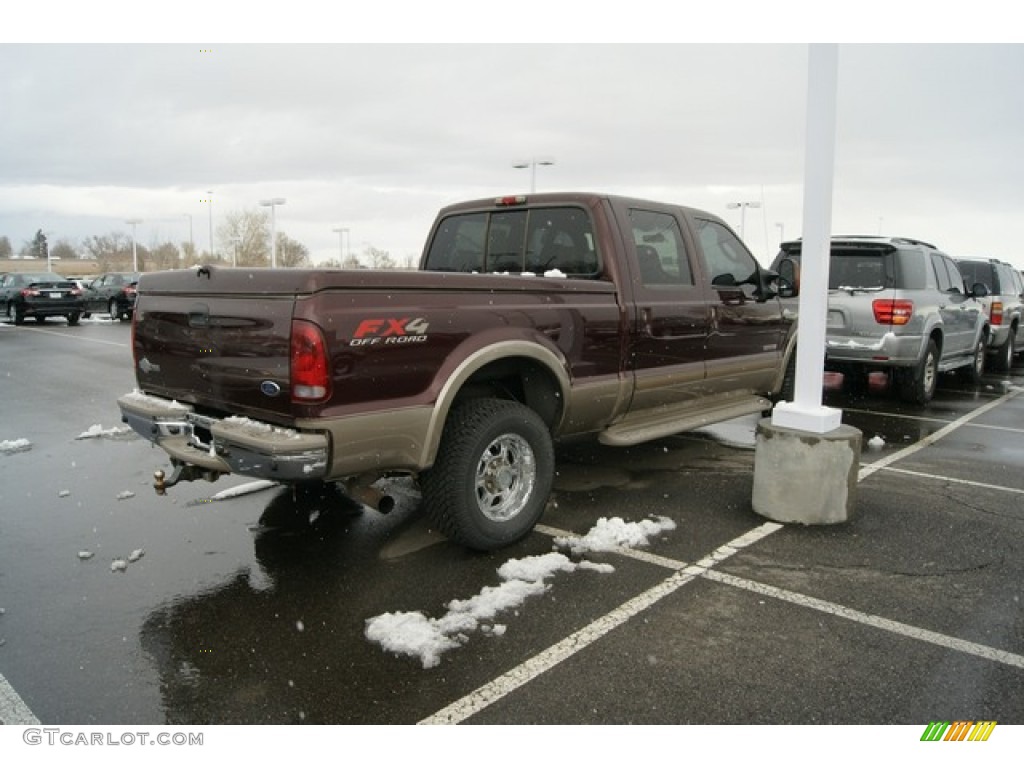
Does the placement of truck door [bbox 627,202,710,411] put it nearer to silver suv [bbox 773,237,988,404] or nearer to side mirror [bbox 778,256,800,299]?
side mirror [bbox 778,256,800,299]

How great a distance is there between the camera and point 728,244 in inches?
253

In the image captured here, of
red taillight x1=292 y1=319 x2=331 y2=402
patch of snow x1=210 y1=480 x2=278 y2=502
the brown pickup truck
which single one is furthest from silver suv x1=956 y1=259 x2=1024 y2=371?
red taillight x1=292 y1=319 x2=331 y2=402

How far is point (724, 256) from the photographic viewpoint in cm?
632

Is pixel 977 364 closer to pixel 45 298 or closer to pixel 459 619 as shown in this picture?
pixel 459 619

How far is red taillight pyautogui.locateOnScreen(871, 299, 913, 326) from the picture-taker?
8.51 metres

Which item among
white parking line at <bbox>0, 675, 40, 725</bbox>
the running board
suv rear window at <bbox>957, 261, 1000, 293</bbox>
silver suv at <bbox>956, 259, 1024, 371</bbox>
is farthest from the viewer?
suv rear window at <bbox>957, 261, 1000, 293</bbox>

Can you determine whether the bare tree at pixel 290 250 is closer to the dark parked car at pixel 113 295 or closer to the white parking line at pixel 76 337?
the dark parked car at pixel 113 295

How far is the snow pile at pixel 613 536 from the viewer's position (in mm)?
4406

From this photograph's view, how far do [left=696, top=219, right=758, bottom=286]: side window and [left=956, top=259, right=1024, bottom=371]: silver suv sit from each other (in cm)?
815

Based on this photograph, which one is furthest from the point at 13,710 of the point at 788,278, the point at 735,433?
the point at 735,433

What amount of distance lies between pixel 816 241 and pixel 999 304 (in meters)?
9.95

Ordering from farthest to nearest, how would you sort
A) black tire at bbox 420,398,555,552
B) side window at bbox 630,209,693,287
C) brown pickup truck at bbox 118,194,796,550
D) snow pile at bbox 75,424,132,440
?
snow pile at bbox 75,424,132,440 < side window at bbox 630,209,693,287 < black tire at bbox 420,398,555,552 < brown pickup truck at bbox 118,194,796,550

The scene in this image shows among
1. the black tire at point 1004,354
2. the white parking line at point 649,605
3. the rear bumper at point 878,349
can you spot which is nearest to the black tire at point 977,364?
the black tire at point 1004,354
